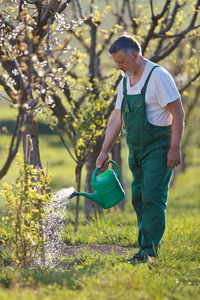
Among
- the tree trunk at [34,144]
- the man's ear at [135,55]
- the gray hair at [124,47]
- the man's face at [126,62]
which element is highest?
the gray hair at [124,47]

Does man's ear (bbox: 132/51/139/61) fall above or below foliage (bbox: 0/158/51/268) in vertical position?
above

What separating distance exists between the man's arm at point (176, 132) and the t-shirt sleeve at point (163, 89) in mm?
53

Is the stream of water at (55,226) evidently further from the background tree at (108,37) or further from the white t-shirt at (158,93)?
the background tree at (108,37)

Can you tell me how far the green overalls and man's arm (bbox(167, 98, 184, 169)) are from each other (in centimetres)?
11

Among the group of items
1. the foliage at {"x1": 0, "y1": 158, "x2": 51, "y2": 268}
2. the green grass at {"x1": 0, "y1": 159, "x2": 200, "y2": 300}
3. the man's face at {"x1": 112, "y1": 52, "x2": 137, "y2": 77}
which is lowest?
the green grass at {"x1": 0, "y1": 159, "x2": 200, "y2": 300}

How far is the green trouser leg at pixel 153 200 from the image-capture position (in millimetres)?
3736

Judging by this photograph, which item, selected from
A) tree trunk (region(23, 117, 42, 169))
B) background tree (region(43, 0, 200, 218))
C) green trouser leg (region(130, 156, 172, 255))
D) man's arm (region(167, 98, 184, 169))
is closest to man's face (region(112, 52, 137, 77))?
background tree (region(43, 0, 200, 218))

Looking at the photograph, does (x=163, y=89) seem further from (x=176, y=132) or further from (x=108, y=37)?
(x=108, y=37)

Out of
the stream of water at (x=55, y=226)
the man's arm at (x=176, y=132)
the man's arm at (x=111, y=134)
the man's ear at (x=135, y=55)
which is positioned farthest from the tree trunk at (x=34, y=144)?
the man's arm at (x=176, y=132)

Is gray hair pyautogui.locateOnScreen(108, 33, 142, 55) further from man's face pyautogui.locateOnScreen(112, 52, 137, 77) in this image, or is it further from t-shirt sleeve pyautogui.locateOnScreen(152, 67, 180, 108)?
t-shirt sleeve pyautogui.locateOnScreen(152, 67, 180, 108)

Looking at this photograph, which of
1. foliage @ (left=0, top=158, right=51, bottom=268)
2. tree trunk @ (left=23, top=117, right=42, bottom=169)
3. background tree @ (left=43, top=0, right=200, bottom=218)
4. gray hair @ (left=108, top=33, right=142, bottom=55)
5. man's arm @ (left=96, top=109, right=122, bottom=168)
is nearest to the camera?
foliage @ (left=0, top=158, right=51, bottom=268)

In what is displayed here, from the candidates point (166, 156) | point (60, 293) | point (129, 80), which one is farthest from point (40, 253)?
point (129, 80)

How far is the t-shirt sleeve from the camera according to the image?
11.9 feet

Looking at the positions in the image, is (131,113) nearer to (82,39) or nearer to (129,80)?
(129,80)
